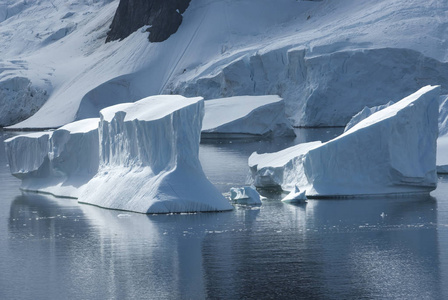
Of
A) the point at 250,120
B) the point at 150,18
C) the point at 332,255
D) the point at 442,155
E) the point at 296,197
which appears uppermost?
the point at 150,18

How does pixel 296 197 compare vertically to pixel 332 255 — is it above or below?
Result: above

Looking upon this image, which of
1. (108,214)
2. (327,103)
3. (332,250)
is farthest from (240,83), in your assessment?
(332,250)

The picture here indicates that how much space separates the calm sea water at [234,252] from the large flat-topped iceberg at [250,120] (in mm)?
16809

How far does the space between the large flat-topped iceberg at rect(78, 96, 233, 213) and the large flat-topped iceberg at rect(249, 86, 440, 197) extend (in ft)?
7.52

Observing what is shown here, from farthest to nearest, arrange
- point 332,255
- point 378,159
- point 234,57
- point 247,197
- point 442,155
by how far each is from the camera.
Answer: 1. point 234,57
2. point 442,155
3. point 378,159
4. point 247,197
5. point 332,255

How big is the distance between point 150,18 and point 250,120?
2015cm

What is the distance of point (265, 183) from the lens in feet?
58.1

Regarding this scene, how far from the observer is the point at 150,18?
51.4 m

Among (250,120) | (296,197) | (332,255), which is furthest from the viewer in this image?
(250,120)

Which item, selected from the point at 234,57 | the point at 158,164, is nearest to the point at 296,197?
the point at 158,164

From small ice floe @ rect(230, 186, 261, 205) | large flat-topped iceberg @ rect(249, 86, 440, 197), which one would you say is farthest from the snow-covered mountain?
small ice floe @ rect(230, 186, 261, 205)

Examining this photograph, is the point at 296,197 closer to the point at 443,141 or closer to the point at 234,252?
the point at 234,252

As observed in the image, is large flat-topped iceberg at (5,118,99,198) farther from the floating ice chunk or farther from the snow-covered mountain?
the snow-covered mountain

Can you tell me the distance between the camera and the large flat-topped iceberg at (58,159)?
17703mm
